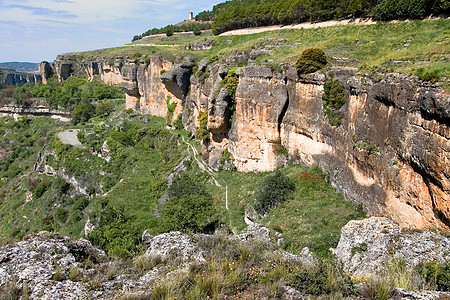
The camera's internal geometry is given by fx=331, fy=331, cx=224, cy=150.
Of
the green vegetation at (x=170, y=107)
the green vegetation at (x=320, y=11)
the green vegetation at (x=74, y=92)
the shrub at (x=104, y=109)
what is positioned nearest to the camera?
the green vegetation at (x=320, y=11)

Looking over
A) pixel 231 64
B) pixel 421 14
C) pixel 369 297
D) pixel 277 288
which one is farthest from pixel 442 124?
pixel 231 64

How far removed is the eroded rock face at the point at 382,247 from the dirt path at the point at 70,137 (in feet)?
143

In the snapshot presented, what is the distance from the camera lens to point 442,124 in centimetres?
1193

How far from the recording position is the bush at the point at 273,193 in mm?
21716

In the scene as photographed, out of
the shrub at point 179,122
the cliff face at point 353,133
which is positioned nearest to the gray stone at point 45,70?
the shrub at point 179,122

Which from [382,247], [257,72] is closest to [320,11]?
[257,72]

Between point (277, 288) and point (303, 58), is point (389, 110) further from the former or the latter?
point (277, 288)

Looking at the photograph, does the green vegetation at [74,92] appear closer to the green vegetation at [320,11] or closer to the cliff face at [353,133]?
the green vegetation at [320,11]

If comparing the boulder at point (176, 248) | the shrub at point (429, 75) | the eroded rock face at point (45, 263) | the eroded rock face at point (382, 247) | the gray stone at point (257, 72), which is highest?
the gray stone at point (257, 72)

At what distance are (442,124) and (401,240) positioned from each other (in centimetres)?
462

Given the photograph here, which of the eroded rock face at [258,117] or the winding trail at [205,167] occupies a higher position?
the eroded rock face at [258,117]

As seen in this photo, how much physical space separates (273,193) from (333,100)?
7010 millimetres

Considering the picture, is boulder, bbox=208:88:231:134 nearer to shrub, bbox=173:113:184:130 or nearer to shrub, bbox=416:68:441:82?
shrub, bbox=173:113:184:130

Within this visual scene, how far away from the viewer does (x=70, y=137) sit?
51625 mm
